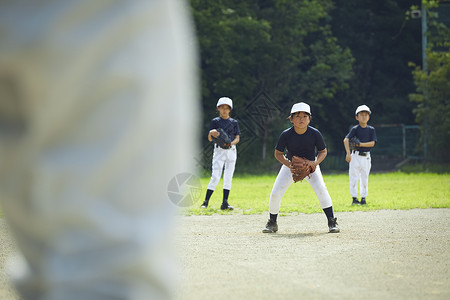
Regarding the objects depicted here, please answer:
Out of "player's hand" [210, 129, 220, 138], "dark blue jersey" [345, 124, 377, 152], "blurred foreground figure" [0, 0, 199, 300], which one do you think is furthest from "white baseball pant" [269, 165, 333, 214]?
"blurred foreground figure" [0, 0, 199, 300]

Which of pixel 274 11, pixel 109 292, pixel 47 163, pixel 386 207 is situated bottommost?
pixel 386 207

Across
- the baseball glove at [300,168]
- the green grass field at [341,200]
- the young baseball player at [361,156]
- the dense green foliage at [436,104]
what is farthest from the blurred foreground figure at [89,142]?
A: the dense green foliage at [436,104]

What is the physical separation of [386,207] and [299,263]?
7300 mm

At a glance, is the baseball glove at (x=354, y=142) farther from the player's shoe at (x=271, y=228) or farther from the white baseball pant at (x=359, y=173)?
the player's shoe at (x=271, y=228)

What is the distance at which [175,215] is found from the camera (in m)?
1.14

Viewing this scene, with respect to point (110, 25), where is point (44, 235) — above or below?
below

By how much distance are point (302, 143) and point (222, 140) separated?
163 inches

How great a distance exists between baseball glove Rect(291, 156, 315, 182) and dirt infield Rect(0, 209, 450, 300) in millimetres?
839

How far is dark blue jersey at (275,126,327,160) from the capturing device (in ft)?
30.9

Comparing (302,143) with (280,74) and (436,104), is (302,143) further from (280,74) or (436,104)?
(280,74)

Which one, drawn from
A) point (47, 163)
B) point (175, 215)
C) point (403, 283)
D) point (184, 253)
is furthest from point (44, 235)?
point (184, 253)

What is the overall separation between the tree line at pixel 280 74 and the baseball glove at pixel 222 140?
57.4ft

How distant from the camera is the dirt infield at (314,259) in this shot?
4945mm

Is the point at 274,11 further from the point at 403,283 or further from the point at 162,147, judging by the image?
the point at 162,147
